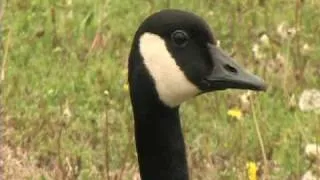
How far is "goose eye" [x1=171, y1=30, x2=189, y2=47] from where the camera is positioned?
431 centimetres

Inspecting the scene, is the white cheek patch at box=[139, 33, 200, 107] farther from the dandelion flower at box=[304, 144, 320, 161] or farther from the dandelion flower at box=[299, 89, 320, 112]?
the dandelion flower at box=[299, 89, 320, 112]

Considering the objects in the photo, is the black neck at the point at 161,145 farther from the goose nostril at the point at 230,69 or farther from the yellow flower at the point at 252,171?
the yellow flower at the point at 252,171

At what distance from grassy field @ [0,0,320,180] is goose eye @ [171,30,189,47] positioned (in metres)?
0.80

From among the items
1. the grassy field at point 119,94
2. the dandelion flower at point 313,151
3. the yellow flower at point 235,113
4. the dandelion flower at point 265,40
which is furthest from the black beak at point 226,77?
the dandelion flower at point 265,40

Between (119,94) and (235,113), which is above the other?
(235,113)

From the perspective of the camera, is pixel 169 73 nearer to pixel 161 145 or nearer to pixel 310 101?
pixel 161 145

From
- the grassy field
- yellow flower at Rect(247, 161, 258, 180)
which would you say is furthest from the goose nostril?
yellow flower at Rect(247, 161, 258, 180)

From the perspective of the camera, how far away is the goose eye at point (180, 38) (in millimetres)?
4309

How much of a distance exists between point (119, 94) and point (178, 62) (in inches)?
77.8

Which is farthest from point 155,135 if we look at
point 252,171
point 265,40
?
point 265,40

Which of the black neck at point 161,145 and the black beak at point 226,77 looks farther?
the black neck at point 161,145

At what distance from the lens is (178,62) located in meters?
4.36

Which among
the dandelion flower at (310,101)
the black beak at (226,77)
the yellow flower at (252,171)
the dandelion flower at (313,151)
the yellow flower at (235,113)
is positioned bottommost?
the yellow flower at (235,113)

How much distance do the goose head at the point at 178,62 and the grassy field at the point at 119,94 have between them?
74 cm
